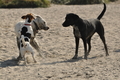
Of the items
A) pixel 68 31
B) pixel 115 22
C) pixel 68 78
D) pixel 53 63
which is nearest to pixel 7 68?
pixel 53 63

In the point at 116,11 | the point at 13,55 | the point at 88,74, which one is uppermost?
the point at 88,74

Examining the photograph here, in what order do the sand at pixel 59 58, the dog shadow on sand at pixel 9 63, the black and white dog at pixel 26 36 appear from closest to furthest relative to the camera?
the sand at pixel 59 58, the black and white dog at pixel 26 36, the dog shadow on sand at pixel 9 63

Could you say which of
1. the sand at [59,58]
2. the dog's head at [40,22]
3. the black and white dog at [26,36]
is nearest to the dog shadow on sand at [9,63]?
the sand at [59,58]

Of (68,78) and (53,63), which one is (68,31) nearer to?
(53,63)

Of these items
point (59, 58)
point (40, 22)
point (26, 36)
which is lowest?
point (59, 58)

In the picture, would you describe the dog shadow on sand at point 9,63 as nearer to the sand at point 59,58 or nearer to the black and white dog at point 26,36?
the sand at point 59,58

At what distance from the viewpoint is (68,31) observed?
13.3 m

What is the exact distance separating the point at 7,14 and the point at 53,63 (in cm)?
874

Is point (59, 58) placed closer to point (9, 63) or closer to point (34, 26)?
point (34, 26)

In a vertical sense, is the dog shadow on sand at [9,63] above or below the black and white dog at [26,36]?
below

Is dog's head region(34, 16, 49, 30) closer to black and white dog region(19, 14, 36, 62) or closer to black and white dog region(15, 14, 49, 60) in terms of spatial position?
black and white dog region(15, 14, 49, 60)

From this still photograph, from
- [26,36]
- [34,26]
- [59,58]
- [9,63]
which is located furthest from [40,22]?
[9,63]

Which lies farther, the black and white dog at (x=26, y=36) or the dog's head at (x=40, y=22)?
the dog's head at (x=40, y=22)

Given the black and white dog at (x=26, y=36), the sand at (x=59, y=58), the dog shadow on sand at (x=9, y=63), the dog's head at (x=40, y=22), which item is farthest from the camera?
the dog's head at (x=40, y=22)
